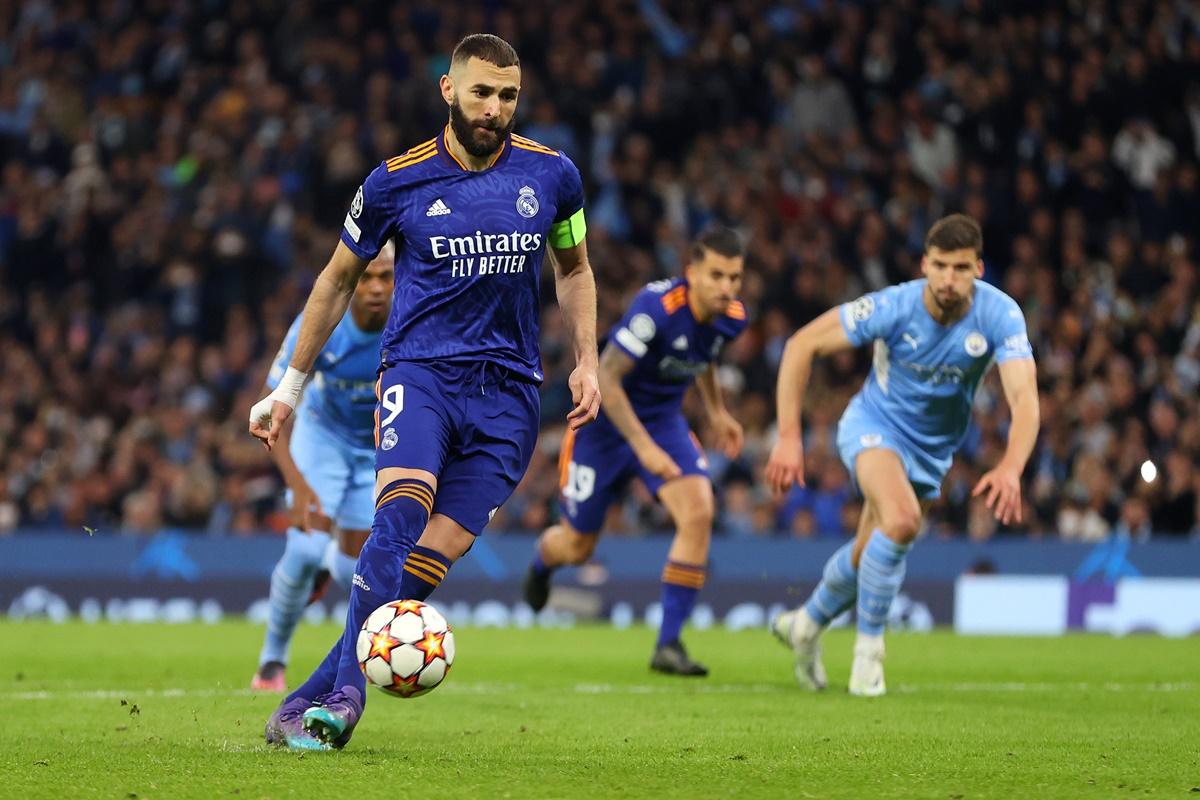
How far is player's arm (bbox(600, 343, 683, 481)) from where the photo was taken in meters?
10.8

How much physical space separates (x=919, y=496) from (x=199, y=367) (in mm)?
12322

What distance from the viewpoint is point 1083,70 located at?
2033 cm

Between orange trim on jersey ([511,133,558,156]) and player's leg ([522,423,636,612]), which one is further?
player's leg ([522,423,636,612])

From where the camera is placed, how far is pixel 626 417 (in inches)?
428

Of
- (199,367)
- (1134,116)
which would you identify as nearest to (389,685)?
(199,367)

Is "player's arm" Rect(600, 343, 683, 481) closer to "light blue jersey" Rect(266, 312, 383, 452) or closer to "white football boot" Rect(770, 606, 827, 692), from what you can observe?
"white football boot" Rect(770, 606, 827, 692)

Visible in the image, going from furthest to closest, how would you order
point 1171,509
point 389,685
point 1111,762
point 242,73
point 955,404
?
point 242,73 → point 1171,509 → point 955,404 → point 1111,762 → point 389,685

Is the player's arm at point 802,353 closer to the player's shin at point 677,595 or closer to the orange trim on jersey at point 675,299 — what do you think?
the orange trim on jersey at point 675,299

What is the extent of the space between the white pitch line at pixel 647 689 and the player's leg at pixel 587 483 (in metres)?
1.94

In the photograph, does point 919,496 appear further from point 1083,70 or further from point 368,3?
point 368,3

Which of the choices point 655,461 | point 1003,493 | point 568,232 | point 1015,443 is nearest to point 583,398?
point 568,232

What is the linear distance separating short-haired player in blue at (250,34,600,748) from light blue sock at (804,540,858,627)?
334cm

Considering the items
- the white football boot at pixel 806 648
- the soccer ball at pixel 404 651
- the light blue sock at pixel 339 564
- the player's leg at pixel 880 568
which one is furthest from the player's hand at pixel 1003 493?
the light blue sock at pixel 339 564

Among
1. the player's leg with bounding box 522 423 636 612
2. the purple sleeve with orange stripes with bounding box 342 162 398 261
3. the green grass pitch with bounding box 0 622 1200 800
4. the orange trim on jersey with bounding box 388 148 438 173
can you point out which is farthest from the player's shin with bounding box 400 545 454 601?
the player's leg with bounding box 522 423 636 612
